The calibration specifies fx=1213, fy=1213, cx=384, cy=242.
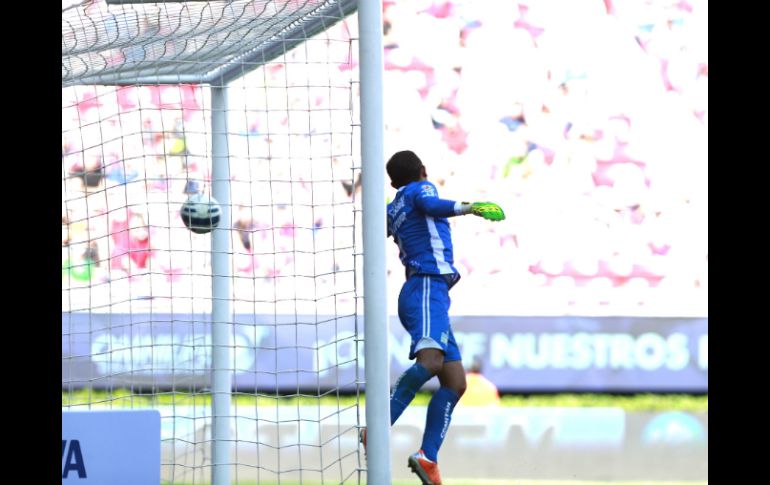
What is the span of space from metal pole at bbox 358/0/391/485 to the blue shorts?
17.6 inches

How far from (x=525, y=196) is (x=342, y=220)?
45.6 inches

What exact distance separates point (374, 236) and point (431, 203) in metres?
0.51

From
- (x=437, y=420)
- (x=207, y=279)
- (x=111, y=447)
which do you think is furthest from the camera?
(x=207, y=279)

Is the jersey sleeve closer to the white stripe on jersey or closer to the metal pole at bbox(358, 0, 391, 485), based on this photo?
the white stripe on jersey

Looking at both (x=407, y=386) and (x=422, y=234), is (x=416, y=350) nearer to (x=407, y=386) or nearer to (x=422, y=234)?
(x=407, y=386)

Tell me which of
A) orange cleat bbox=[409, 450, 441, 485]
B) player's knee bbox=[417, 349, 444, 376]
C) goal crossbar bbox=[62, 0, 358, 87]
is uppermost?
goal crossbar bbox=[62, 0, 358, 87]

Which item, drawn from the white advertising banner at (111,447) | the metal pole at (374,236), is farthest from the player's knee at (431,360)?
the white advertising banner at (111,447)

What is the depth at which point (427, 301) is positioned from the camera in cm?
420

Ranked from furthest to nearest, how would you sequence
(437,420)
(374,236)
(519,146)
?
(519,146)
(437,420)
(374,236)

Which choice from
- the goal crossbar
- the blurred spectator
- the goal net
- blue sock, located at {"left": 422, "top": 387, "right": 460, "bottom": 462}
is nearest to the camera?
blue sock, located at {"left": 422, "top": 387, "right": 460, "bottom": 462}

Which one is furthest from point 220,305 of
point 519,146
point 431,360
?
point 519,146

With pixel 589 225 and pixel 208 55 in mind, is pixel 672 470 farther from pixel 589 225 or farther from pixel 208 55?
pixel 208 55

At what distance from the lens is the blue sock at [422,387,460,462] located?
409 centimetres

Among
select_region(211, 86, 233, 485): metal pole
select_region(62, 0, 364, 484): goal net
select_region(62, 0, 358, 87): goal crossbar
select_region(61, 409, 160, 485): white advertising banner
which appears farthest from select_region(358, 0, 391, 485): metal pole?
select_region(62, 0, 364, 484): goal net
